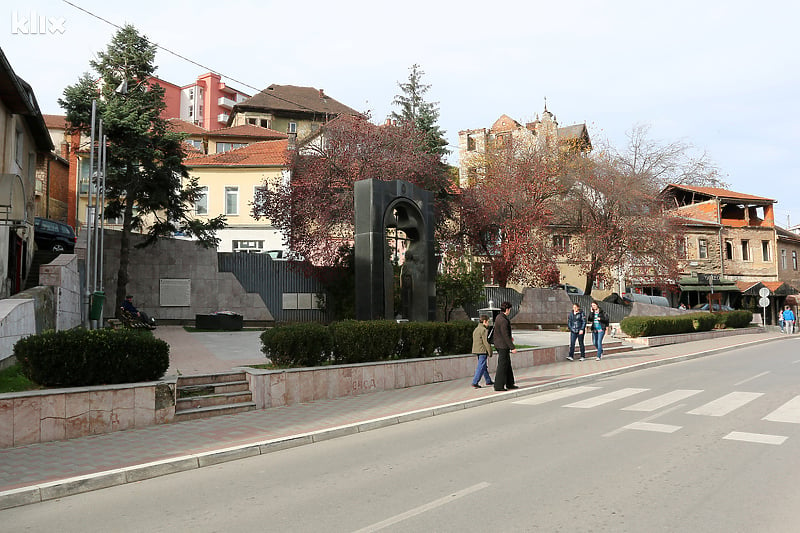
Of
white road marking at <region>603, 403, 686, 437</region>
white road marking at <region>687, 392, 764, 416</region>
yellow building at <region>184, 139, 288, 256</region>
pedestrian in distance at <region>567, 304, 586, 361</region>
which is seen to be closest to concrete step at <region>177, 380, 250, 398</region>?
white road marking at <region>603, 403, 686, 437</region>

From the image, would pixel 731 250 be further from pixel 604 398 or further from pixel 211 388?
pixel 211 388

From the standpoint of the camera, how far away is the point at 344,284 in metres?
26.3

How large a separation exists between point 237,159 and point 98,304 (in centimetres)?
2583

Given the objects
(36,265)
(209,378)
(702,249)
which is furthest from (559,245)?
(209,378)

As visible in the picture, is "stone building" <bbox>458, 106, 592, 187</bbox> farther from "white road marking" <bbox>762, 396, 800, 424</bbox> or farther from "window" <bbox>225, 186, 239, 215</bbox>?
"white road marking" <bbox>762, 396, 800, 424</bbox>

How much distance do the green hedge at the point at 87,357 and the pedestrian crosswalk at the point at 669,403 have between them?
22.6 feet

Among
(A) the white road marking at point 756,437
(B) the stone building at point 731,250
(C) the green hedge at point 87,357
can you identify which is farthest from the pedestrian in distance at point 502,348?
(B) the stone building at point 731,250

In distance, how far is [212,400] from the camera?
10266 millimetres

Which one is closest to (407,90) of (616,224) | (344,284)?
(616,224)

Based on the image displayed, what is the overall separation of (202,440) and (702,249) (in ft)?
164

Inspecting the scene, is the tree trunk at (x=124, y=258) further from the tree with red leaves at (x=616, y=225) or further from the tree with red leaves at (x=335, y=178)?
the tree with red leaves at (x=616, y=225)

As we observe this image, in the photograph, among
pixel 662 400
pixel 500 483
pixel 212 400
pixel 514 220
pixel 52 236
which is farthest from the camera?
pixel 514 220

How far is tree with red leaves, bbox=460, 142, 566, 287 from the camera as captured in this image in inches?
1182

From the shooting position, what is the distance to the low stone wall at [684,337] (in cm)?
2527
